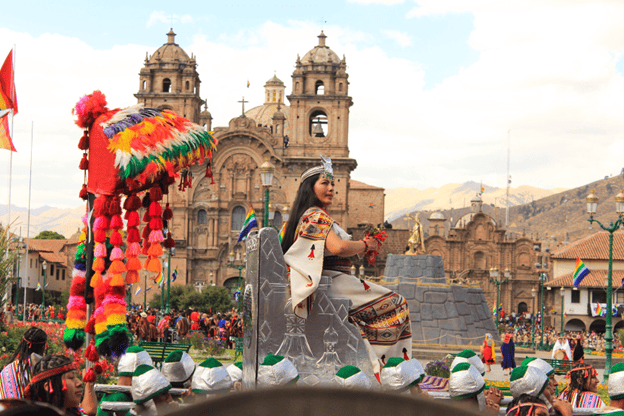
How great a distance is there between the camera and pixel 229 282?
50594 millimetres

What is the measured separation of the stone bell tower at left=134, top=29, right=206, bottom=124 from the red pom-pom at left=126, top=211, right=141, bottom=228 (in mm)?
44642

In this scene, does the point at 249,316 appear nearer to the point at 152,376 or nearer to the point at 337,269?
the point at 337,269

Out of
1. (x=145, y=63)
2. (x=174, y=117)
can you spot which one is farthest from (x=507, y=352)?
(x=145, y=63)

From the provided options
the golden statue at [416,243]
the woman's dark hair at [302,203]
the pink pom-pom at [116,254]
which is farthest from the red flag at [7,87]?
the golden statue at [416,243]

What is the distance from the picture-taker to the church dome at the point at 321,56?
50.2m

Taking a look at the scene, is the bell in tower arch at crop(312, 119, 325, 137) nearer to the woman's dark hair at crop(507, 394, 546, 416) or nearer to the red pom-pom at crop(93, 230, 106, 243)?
the red pom-pom at crop(93, 230, 106, 243)

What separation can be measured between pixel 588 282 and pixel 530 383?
49332 mm

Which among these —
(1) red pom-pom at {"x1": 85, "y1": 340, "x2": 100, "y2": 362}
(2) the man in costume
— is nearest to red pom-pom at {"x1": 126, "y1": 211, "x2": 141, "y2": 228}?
(1) red pom-pom at {"x1": 85, "y1": 340, "x2": 100, "y2": 362}

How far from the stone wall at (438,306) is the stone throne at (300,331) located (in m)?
20.6

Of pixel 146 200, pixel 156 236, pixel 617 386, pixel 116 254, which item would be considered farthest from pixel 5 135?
pixel 617 386

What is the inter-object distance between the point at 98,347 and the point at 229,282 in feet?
148

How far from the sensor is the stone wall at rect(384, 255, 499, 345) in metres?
25.3

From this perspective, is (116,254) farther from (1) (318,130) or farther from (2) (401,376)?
(1) (318,130)

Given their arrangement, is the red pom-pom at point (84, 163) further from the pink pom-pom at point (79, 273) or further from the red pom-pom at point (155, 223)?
the pink pom-pom at point (79, 273)
